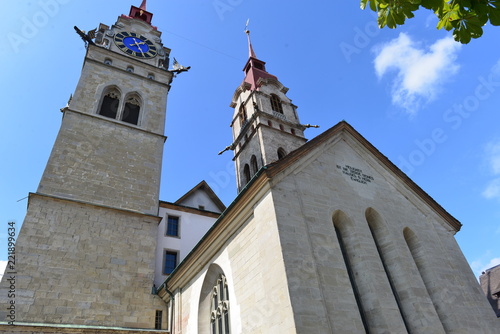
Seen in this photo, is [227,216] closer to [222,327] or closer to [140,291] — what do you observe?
[222,327]

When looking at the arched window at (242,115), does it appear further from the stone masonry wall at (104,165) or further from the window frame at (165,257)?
the window frame at (165,257)

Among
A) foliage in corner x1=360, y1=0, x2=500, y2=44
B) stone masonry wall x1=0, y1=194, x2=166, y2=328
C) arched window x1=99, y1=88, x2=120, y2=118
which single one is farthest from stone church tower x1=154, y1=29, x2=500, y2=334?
arched window x1=99, y1=88, x2=120, y2=118

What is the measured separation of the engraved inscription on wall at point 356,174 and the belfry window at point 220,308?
16.4 ft

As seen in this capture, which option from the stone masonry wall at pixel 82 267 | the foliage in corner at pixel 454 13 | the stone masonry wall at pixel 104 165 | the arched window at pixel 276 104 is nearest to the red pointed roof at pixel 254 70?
the arched window at pixel 276 104

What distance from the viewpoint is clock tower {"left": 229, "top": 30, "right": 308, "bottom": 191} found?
26000mm

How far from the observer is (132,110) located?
65.0ft

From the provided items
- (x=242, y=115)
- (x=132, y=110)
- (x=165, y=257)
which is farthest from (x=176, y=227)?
(x=242, y=115)

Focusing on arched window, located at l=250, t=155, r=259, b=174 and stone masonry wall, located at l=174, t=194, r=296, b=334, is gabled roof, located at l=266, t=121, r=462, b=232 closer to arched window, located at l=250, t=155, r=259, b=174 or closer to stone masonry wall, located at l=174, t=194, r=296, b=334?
stone masonry wall, located at l=174, t=194, r=296, b=334

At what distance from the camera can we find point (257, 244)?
27.0 ft

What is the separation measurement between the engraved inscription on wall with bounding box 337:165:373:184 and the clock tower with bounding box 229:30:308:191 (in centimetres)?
1311

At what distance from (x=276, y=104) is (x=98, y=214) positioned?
20.4 metres

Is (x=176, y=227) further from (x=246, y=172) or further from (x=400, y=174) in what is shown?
(x=246, y=172)

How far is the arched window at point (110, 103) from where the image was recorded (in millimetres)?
18594

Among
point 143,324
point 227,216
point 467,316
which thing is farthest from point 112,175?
point 467,316
